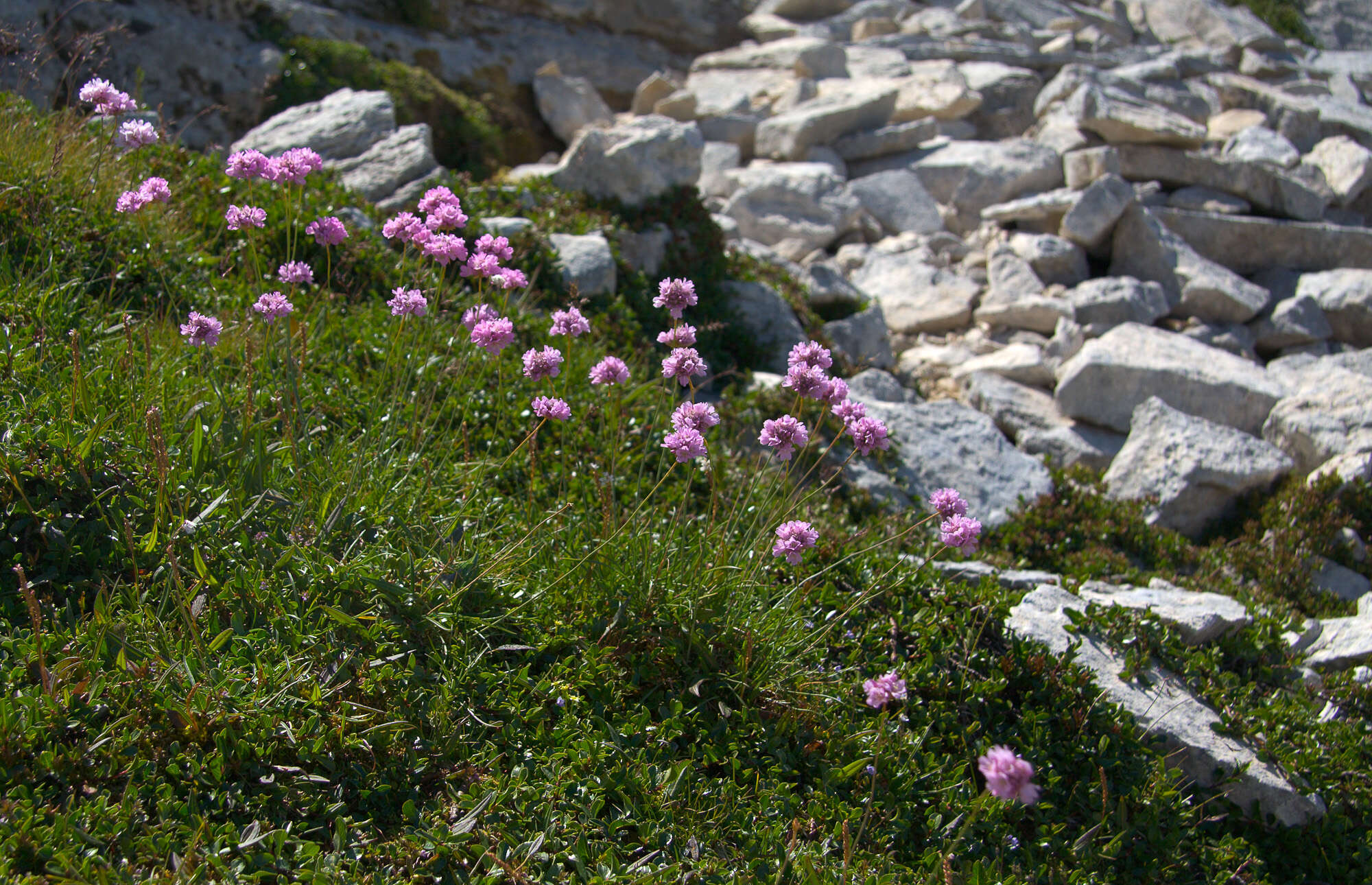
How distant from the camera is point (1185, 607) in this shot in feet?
17.8

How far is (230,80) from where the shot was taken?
11.6m

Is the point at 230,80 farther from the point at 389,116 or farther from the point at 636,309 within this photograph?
the point at 636,309

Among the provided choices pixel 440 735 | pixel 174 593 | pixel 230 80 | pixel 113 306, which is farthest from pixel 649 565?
pixel 230 80

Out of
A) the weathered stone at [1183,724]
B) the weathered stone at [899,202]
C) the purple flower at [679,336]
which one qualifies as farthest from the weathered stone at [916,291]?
the purple flower at [679,336]

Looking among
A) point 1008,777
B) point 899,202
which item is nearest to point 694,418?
point 1008,777

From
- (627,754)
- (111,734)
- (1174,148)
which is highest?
(111,734)

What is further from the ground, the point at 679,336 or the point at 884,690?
the point at 679,336

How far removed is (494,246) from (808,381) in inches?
71.4

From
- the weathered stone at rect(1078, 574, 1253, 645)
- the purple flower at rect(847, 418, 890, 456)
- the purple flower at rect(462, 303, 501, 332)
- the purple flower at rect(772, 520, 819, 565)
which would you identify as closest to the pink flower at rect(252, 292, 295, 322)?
the purple flower at rect(462, 303, 501, 332)

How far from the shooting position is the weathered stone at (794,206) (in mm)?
12445

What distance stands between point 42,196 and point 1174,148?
14.0m

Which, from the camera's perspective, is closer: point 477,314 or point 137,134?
point 477,314

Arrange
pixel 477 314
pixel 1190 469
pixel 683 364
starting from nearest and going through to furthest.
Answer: pixel 683 364 < pixel 477 314 < pixel 1190 469

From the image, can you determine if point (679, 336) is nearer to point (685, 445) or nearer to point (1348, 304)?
point (685, 445)
